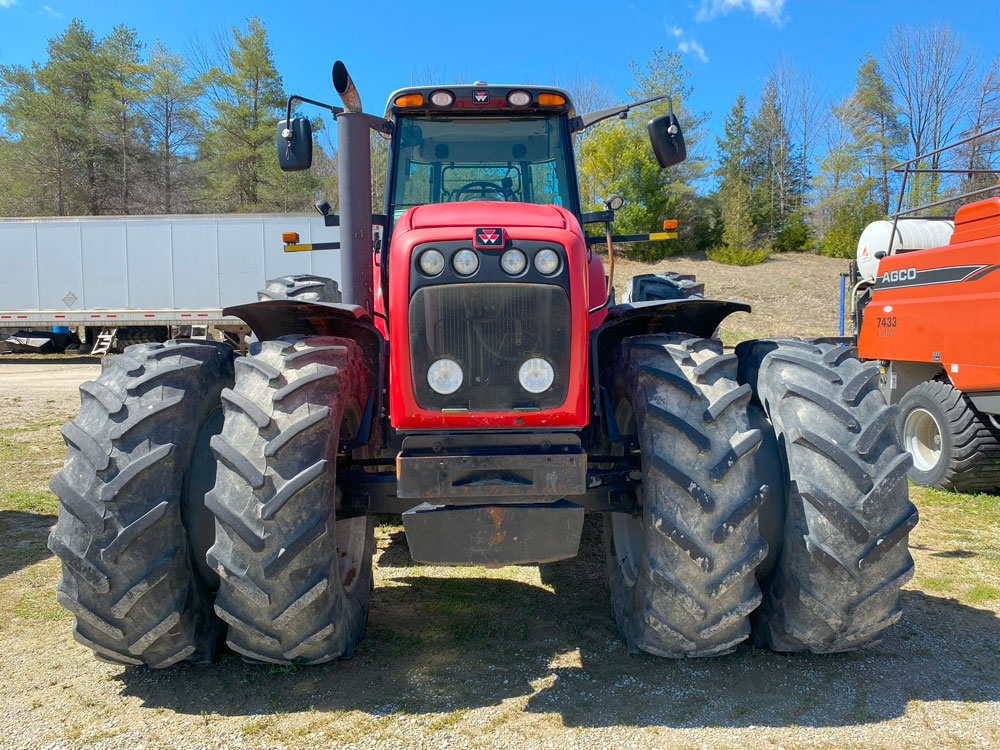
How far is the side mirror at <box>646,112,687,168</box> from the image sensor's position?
3.90m

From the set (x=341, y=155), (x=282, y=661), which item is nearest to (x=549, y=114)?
(x=341, y=155)

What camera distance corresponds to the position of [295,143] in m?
3.65

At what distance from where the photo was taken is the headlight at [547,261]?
295 cm

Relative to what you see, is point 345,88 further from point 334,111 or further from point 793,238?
point 793,238

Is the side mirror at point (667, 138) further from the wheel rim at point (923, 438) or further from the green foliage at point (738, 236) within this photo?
the green foliage at point (738, 236)

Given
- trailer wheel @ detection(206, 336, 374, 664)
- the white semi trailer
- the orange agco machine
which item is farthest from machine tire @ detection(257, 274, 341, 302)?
the white semi trailer

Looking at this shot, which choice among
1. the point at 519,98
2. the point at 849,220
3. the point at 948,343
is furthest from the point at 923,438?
the point at 849,220

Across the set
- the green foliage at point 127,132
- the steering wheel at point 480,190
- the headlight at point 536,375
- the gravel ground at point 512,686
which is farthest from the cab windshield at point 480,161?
the green foliage at point 127,132

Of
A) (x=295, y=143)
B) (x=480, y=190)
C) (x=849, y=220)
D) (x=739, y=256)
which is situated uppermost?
(x=849, y=220)

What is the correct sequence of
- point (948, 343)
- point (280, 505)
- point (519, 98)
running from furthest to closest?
point (948, 343) → point (519, 98) → point (280, 505)

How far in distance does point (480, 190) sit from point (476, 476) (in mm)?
2039

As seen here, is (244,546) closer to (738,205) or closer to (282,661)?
(282,661)

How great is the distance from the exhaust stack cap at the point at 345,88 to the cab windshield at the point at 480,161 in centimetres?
78

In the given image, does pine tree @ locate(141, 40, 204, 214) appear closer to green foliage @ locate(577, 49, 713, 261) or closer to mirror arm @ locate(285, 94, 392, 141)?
green foliage @ locate(577, 49, 713, 261)
